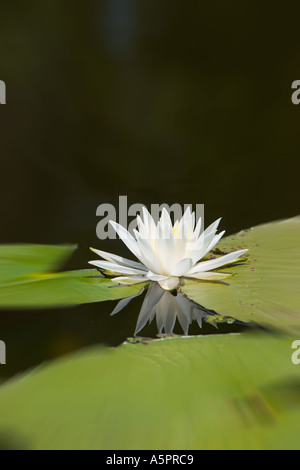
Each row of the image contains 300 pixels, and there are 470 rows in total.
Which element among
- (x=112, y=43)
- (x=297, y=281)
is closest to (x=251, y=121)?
(x=112, y=43)

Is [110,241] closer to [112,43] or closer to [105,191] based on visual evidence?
[105,191]

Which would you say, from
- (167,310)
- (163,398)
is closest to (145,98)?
(167,310)
